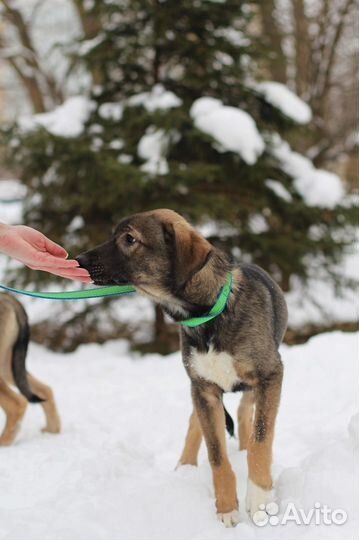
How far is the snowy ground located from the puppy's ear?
136cm

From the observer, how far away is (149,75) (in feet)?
31.7

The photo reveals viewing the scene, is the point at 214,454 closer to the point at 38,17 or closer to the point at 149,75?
the point at 149,75

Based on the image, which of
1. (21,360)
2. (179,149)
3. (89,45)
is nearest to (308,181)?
(179,149)

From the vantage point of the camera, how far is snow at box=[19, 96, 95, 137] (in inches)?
343

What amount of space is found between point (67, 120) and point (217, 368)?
22.5 ft

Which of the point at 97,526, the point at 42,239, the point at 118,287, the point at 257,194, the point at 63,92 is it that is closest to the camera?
the point at 97,526

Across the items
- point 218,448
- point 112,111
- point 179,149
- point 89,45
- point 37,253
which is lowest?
point 179,149

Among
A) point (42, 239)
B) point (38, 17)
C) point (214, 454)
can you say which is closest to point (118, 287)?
point (42, 239)

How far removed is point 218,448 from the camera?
3.29m

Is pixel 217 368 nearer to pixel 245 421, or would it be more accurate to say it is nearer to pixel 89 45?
pixel 245 421

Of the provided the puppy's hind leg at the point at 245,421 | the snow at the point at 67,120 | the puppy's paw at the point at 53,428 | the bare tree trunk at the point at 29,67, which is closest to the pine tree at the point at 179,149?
the snow at the point at 67,120

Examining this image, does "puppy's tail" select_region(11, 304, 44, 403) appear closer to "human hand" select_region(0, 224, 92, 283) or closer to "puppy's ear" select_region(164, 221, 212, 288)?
"human hand" select_region(0, 224, 92, 283)

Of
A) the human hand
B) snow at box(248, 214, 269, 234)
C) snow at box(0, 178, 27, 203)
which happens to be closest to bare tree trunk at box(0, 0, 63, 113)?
snow at box(0, 178, 27, 203)

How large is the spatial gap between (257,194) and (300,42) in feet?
24.2
